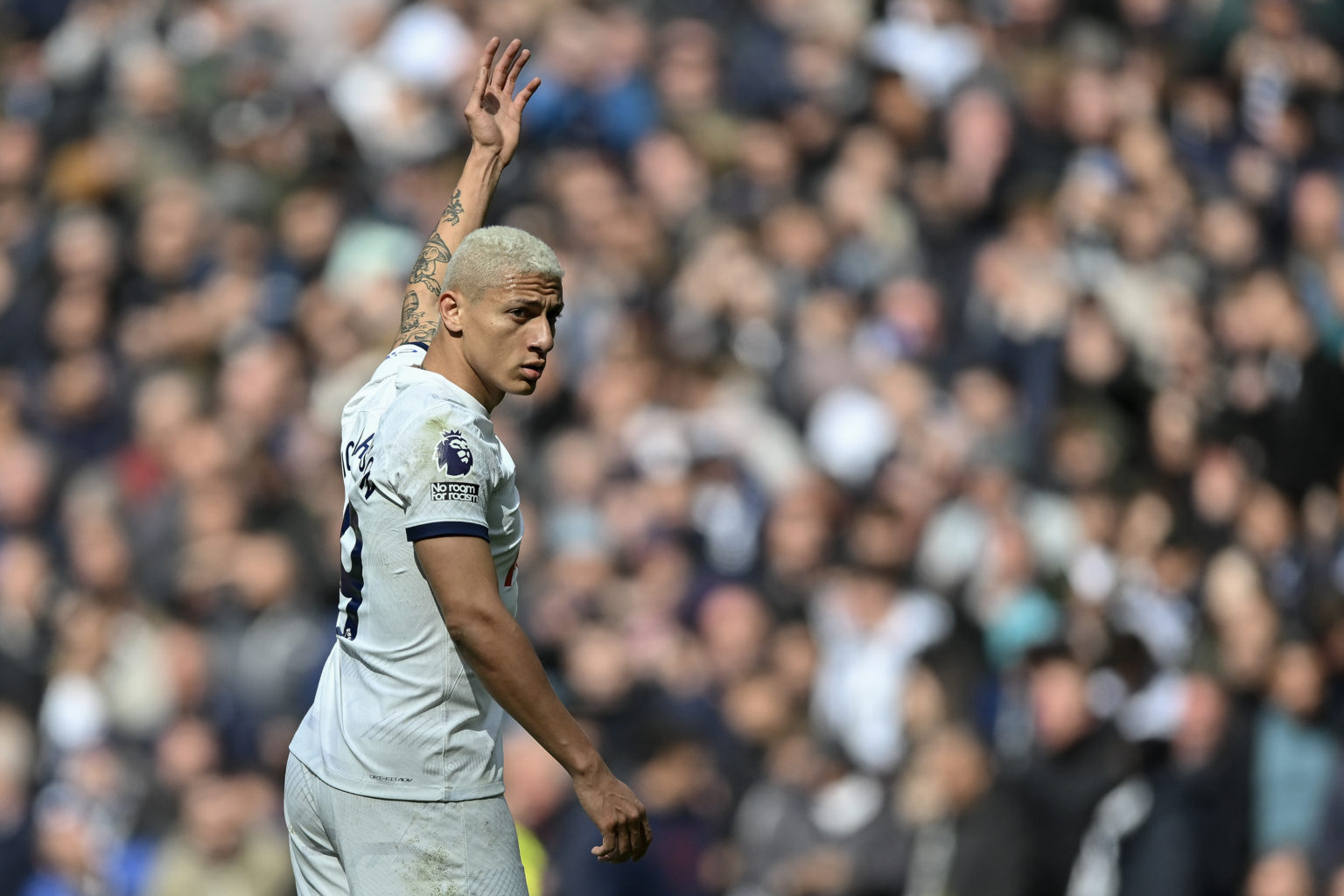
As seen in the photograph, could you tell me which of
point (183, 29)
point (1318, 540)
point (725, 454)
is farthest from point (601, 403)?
point (183, 29)

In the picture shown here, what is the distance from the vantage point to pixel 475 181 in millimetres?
4637

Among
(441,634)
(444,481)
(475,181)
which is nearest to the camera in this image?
(444,481)

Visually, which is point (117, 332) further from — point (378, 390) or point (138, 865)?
point (378, 390)

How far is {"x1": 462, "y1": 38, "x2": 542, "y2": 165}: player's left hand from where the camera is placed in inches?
185

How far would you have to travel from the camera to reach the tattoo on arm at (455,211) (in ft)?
15.2

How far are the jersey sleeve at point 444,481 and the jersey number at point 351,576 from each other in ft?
0.68

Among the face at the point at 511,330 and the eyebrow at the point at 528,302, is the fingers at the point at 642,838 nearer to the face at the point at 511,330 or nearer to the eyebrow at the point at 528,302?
the face at the point at 511,330

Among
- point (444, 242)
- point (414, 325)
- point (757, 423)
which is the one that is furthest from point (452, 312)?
point (757, 423)

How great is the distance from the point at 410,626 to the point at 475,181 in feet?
4.25

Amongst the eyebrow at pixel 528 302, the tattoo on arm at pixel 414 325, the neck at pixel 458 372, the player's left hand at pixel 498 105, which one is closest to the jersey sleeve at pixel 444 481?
the neck at pixel 458 372

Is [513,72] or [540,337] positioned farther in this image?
[513,72]

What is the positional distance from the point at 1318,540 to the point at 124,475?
6.09 metres

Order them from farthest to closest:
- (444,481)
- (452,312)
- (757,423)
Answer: (757,423), (452,312), (444,481)

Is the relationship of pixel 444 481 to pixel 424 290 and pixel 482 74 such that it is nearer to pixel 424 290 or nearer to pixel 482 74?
pixel 424 290
